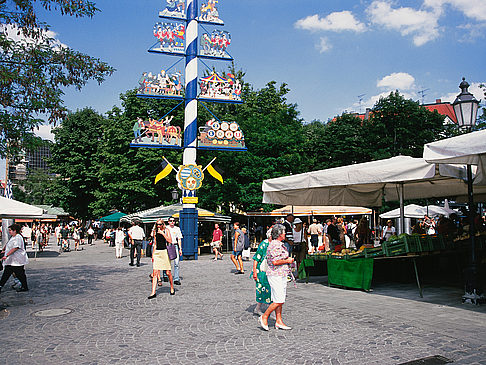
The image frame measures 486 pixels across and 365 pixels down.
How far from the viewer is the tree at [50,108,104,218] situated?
1644 inches

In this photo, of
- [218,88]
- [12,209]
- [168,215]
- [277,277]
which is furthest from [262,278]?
[168,215]

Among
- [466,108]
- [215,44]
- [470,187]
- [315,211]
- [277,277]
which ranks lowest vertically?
[277,277]

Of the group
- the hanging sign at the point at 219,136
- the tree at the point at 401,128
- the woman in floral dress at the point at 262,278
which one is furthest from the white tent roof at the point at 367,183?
the tree at the point at 401,128

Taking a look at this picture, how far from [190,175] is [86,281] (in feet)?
29.0

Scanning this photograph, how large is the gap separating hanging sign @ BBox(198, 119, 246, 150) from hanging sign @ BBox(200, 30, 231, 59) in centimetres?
325

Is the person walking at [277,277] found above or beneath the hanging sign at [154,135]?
beneath

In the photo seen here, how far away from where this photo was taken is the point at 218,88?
838 inches

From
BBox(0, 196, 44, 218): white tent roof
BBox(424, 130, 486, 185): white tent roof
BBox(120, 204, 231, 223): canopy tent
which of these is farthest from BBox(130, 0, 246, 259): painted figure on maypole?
BBox(424, 130, 486, 185): white tent roof

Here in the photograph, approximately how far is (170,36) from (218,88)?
3.25m

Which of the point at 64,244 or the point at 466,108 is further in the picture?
the point at 64,244

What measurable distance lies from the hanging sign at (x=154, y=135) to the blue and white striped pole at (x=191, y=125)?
70 centimetres

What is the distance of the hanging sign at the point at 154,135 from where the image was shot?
19906mm

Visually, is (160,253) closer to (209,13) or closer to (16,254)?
(16,254)

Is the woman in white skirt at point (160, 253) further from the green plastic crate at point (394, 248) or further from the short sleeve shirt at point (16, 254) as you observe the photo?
the green plastic crate at point (394, 248)
